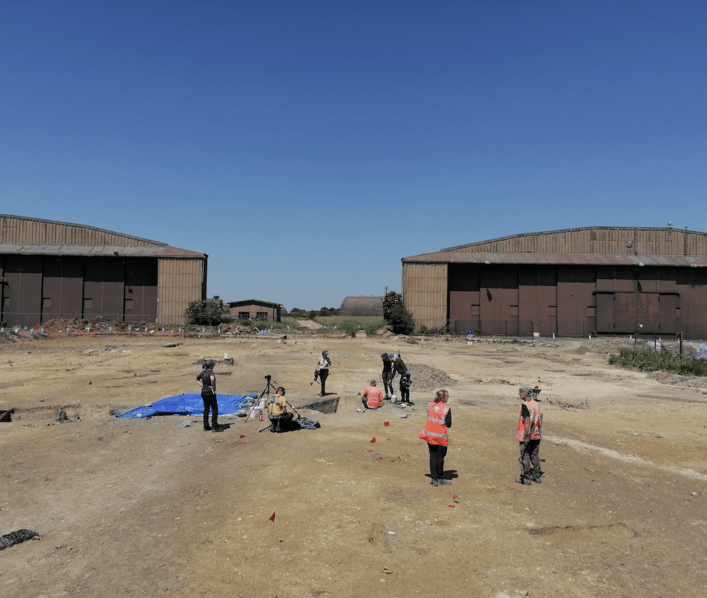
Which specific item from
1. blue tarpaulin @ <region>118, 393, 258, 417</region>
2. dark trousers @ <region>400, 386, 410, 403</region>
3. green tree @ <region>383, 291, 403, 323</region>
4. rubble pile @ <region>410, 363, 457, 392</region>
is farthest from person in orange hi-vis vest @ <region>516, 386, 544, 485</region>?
green tree @ <region>383, 291, 403, 323</region>

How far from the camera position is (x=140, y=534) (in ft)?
19.7

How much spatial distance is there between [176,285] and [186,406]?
35327mm

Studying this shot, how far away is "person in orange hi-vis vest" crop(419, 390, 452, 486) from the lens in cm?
760

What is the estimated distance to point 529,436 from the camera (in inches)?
308

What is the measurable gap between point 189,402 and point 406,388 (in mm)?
6741

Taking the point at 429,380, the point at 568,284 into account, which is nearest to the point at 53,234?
the point at 429,380

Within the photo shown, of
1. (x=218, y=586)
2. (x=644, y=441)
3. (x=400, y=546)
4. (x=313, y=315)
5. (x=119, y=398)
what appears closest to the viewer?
(x=218, y=586)

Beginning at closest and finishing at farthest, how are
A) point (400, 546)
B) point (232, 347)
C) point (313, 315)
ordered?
point (400, 546) < point (232, 347) < point (313, 315)

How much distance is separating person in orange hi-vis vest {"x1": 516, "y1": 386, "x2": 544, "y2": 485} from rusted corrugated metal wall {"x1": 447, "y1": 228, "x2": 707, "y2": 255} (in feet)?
137

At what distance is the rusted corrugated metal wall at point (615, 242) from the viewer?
45656mm

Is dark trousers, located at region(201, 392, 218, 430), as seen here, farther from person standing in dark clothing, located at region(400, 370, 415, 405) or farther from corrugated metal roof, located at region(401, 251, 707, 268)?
corrugated metal roof, located at region(401, 251, 707, 268)

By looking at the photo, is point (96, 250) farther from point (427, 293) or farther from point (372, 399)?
point (372, 399)

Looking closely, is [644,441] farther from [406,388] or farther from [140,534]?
[140,534]

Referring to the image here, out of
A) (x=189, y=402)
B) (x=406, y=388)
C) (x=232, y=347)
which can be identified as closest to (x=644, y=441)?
(x=406, y=388)
